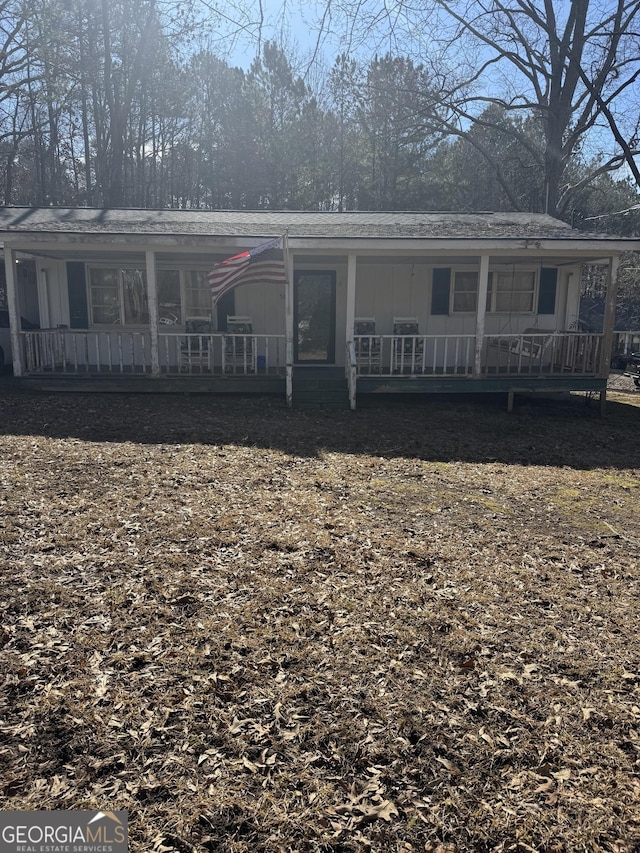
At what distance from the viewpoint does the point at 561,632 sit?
3951 millimetres

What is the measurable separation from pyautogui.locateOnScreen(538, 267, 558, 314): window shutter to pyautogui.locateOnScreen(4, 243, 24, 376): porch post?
415 inches

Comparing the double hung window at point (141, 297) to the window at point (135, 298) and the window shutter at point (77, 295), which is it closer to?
the window at point (135, 298)

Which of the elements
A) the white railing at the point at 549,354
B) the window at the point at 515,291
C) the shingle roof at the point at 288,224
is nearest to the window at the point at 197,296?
the shingle roof at the point at 288,224

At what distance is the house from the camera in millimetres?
10969

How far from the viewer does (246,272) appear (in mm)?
9586

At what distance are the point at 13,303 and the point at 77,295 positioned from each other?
1964mm

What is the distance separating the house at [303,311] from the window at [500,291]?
0.03m

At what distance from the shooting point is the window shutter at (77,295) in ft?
41.6

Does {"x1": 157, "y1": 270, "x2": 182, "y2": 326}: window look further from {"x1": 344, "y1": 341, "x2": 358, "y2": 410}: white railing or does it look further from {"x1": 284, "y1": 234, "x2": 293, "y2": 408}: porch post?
{"x1": 344, "y1": 341, "x2": 358, "y2": 410}: white railing

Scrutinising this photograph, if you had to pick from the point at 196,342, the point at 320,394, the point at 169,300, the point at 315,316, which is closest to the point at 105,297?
the point at 169,300

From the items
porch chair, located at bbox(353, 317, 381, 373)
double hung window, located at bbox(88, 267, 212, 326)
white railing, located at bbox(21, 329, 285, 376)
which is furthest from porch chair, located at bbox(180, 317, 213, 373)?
porch chair, located at bbox(353, 317, 381, 373)

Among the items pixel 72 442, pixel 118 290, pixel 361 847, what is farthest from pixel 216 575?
pixel 118 290

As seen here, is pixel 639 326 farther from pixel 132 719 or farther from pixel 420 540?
pixel 132 719

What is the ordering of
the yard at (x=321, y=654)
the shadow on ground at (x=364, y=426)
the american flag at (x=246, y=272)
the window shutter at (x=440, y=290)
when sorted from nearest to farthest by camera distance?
the yard at (x=321, y=654) → the shadow on ground at (x=364, y=426) → the american flag at (x=246, y=272) → the window shutter at (x=440, y=290)
